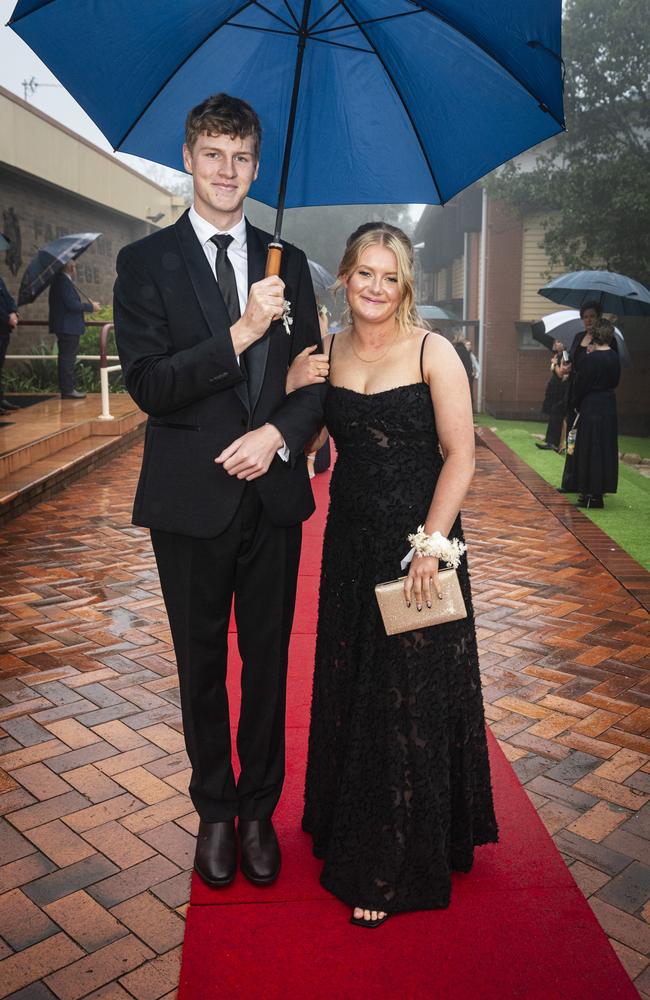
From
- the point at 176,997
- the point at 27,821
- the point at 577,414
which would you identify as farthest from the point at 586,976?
the point at 577,414

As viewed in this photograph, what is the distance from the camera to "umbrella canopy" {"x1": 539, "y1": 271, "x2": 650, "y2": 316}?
398 inches

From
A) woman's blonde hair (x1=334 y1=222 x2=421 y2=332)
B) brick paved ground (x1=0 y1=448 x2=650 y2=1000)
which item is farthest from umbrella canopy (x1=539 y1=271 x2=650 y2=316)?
woman's blonde hair (x1=334 y1=222 x2=421 y2=332)

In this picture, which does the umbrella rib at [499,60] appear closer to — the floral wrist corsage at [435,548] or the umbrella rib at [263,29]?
the umbrella rib at [263,29]

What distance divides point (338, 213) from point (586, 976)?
149 ft

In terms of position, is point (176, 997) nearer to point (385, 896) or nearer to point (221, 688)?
point (385, 896)

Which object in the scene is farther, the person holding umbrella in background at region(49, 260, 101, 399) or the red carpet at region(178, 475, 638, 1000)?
the person holding umbrella in background at region(49, 260, 101, 399)

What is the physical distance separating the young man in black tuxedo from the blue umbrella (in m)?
0.21

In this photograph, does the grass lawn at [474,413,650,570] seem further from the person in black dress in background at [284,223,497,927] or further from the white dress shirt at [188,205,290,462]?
the white dress shirt at [188,205,290,462]

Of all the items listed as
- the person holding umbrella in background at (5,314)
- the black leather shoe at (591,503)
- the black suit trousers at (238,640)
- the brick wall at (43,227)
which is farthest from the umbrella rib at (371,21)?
the brick wall at (43,227)

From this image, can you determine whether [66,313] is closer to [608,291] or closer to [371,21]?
[608,291]

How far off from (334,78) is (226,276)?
0.79m

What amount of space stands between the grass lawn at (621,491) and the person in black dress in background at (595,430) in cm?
28

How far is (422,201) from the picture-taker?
111 inches

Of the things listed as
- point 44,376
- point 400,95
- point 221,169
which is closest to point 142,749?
point 221,169
